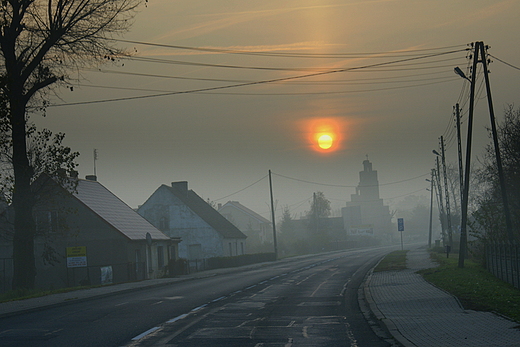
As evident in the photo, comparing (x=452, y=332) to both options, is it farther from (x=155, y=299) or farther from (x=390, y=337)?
(x=155, y=299)

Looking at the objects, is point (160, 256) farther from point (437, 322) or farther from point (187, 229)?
point (437, 322)

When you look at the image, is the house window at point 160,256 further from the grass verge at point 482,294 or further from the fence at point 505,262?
the grass verge at point 482,294

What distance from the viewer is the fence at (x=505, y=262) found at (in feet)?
62.3

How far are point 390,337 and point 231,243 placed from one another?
5866 cm

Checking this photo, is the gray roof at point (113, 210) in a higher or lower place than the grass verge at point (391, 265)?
higher

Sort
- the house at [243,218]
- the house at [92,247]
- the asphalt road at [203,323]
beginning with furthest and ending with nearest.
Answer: the house at [243,218], the house at [92,247], the asphalt road at [203,323]

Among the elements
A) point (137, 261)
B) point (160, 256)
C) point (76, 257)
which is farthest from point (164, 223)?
point (76, 257)

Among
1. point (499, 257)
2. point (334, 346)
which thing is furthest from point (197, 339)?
point (499, 257)

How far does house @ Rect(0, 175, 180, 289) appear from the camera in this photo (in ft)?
126


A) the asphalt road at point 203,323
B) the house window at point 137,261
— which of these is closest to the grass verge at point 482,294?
the asphalt road at point 203,323

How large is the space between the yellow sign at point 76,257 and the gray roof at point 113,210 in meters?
4.42

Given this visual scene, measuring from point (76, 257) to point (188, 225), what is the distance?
1158 inches

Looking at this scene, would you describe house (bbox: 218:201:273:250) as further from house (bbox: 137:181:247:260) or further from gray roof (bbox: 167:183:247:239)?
house (bbox: 137:181:247:260)

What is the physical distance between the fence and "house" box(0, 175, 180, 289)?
72.2ft
